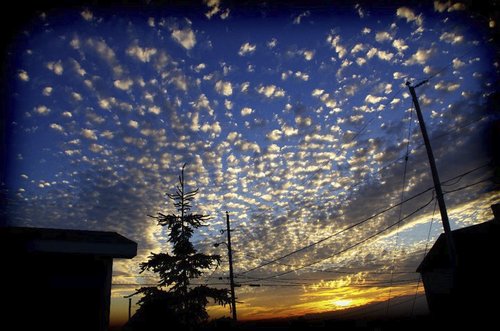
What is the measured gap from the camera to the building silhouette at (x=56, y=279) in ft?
19.8

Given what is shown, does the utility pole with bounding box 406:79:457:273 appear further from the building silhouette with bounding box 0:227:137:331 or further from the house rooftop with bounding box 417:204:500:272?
the house rooftop with bounding box 417:204:500:272

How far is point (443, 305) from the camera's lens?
8266 millimetres

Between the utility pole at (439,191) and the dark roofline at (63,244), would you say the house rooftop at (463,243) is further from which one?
the dark roofline at (63,244)

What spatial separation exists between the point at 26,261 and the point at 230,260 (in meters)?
17.3

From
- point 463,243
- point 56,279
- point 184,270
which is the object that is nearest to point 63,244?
point 56,279

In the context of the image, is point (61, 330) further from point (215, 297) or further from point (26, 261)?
point (215, 297)

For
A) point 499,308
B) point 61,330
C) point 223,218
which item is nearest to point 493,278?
point 499,308

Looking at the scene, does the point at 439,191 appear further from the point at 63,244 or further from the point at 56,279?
the point at 56,279

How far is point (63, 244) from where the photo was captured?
6383 mm

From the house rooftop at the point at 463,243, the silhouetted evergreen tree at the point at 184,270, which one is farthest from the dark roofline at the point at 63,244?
the house rooftop at the point at 463,243

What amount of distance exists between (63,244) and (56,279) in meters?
0.98

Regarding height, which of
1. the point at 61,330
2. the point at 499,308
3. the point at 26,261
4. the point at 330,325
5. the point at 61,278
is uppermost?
the point at 26,261

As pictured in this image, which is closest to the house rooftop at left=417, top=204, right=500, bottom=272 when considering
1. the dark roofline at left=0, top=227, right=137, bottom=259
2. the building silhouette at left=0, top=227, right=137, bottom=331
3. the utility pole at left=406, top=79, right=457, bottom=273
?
the utility pole at left=406, top=79, right=457, bottom=273

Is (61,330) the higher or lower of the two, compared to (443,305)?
higher
